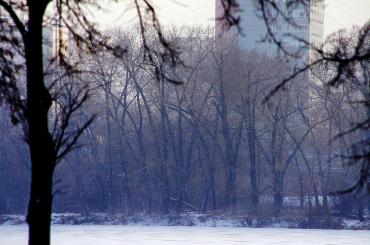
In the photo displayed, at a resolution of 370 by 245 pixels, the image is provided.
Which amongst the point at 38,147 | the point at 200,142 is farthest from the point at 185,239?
the point at 38,147

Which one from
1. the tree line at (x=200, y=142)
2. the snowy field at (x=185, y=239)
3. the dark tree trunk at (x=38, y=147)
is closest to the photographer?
the dark tree trunk at (x=38, y=147)

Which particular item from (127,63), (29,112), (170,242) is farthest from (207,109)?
(29,112)

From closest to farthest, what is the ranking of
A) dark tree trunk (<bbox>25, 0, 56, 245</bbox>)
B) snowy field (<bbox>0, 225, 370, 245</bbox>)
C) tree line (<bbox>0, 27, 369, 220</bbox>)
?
dark tree trunk (<bbox>25, 0, 56, 245</bbox>) < snowy field (<bbox>0, 225, 370, 245</bbox>) < tree line (<bbox>0, 27, 369, 220</bbox>)

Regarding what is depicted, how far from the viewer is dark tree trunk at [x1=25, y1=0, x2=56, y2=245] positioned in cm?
673

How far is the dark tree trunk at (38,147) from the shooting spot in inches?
265

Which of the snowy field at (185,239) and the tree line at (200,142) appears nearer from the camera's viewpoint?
the snowy field at (185,239)

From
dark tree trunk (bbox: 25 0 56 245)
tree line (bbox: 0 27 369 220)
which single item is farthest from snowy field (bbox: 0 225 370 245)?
Result: dark tree trunk (bbox: 25 0 56 245)

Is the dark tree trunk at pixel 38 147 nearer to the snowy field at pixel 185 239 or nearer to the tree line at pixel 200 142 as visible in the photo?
the snowy field at pixel 185 239

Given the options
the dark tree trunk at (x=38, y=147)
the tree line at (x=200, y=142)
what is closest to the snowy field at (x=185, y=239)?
the tree line at (x=200, y=142)

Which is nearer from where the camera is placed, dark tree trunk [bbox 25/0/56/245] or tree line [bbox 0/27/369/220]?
dark tree trunk [bbox 25/0/56/245]

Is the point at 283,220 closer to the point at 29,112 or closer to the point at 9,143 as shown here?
the point at 9,143

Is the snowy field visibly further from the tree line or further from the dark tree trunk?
the dark tree trunk

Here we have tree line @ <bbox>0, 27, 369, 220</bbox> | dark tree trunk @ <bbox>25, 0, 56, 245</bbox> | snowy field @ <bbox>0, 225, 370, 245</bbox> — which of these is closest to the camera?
dark tree trunk @ <bbox>25, 0, 56, 245</bbox>

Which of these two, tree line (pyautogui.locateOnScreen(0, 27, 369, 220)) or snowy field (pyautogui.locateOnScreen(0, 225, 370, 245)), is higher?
tree line (pyautogui.locateOnScreen(0, 27, 369, 220))
